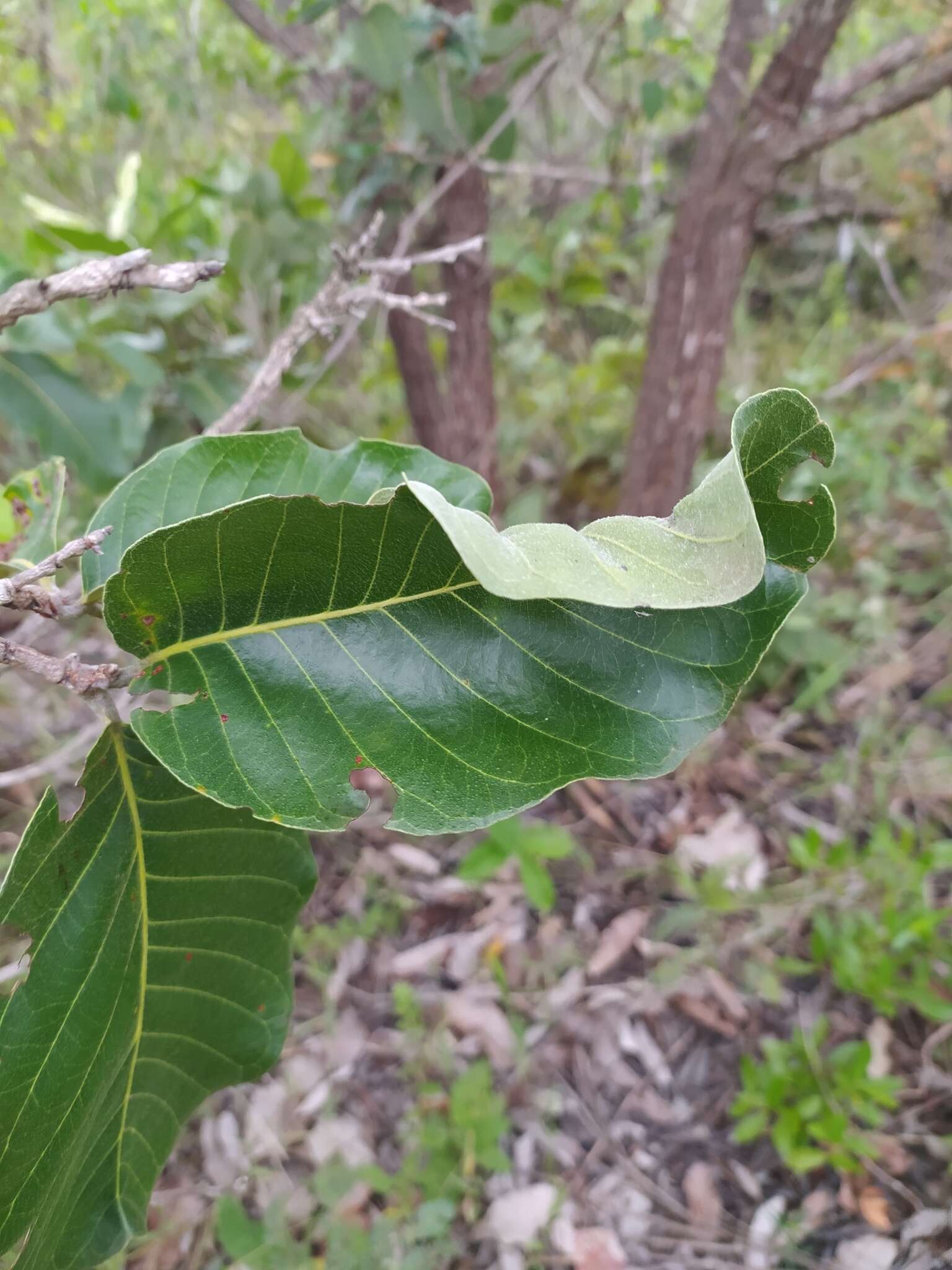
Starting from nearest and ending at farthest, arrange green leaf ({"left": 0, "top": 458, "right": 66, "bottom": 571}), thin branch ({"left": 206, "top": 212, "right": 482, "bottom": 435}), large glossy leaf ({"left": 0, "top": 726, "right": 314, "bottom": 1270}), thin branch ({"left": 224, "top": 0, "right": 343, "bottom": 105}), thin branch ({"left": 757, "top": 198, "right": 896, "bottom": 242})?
large glossy leaf ({"left": 0, "top": 726, "right": 314, "bottom": 1270}) → green leaf ({"left": 0, "top": 458, "right": 66, "bottom": 571}) → thin branch ({"left": 206, "top": 212, "right": 482, "bottom": 435}) → thin branch ({"left": 224, "top": 0, "right": 343, "bottom": 105}) → thin branch ({"left": 757, "top": 198, "right": 896, "bottom": 242})

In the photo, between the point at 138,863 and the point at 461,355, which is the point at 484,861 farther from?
the point at 461,355

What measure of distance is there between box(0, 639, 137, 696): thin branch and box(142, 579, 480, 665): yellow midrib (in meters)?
0.02

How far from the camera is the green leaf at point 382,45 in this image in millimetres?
1136

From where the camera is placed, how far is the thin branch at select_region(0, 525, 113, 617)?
1.23ft

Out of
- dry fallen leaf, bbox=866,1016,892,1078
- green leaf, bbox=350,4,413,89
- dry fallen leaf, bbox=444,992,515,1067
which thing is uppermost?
green leaf, bbox=350,4,413,89

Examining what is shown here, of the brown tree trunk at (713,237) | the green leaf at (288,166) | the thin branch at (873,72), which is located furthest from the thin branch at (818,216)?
the green leaf at (288,166)

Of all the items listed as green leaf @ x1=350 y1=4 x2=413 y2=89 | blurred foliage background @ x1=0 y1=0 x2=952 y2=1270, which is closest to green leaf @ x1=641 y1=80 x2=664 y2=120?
blurred foliage background @ x1=0 y1=0 x2=952 y2=1270

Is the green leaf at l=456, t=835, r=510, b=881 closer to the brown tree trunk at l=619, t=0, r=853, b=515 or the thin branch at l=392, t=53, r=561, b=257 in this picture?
the brown tree trunk at l=619, t=0, r=853, b=515

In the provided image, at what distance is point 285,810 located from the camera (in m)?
0.39

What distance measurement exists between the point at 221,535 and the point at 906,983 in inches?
42.2

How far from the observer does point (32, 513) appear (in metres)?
0.61

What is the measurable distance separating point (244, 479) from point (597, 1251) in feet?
3.42

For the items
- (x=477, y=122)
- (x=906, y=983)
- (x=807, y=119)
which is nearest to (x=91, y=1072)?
(x=906, y=983)

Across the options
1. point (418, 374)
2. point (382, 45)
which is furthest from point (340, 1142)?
point (382, 45)
